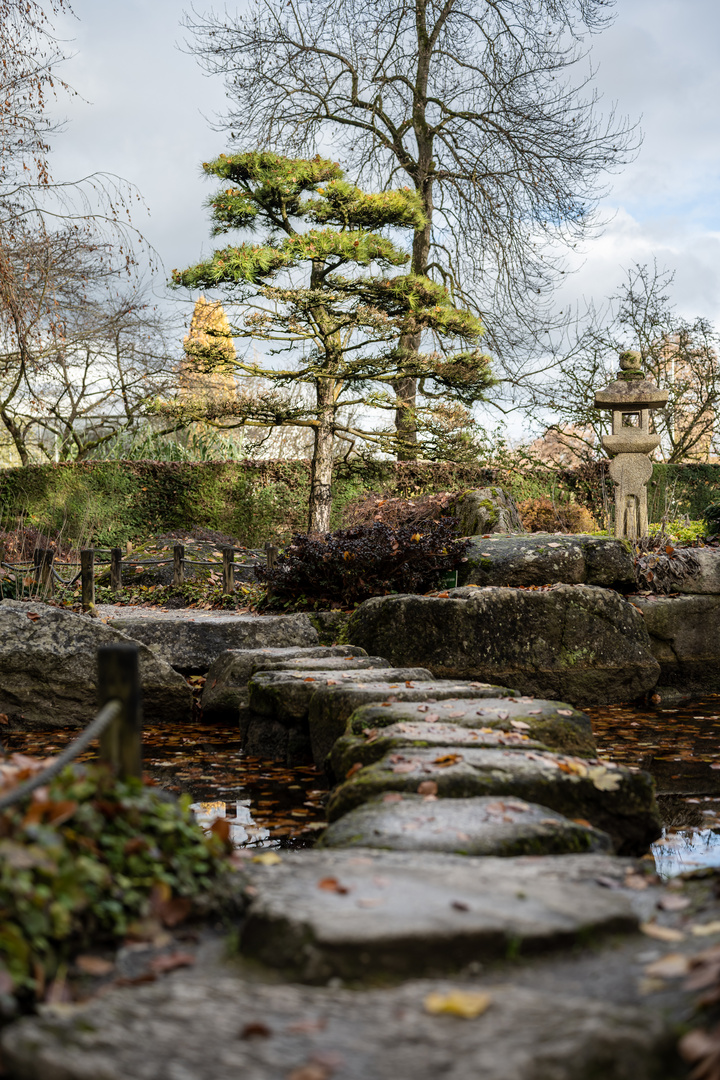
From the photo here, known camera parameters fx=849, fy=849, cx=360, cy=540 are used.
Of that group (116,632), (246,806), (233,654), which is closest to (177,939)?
(246,806)

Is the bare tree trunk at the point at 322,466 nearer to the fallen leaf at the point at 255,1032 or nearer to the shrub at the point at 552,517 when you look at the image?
the shrub at the point at 552,517

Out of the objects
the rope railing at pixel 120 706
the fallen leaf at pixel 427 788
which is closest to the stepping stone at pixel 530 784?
the fallen leaf at pixel 427 788

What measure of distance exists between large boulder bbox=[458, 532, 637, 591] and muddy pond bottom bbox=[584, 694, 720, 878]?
115 centimetres

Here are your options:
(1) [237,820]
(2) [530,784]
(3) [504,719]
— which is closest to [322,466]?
(1) [237,820]

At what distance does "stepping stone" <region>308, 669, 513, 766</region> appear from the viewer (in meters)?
4.24

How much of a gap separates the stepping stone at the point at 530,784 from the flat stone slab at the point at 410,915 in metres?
0.70

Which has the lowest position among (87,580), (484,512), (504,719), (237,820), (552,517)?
(237,820)

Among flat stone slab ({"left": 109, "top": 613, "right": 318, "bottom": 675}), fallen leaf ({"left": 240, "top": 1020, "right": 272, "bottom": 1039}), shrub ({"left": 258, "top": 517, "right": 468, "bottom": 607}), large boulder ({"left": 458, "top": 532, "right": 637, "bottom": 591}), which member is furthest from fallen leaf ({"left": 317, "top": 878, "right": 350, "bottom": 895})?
large boulder ({"left": 458, "top": 532, "right": 637, "bottom": 591})

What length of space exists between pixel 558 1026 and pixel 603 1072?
0.34 ft

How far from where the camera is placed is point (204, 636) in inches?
268

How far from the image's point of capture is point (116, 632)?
6.34m

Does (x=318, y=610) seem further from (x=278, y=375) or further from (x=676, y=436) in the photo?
(x=676, y=436)

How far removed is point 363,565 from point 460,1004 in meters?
5.73

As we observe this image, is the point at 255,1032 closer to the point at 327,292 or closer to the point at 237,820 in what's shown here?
the point at 237,820
